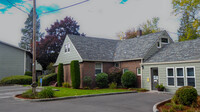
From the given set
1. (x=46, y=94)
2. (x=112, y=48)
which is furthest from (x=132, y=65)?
(x=46, y=94)

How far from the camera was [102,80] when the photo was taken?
22.1 metres

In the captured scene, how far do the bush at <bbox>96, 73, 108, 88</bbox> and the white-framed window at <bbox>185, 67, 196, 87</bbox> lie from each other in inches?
336

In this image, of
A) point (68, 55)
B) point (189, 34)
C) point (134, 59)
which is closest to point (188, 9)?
point (189, 34)

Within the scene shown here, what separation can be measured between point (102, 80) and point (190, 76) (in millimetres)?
9005

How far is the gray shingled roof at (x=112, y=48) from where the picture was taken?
22639 millimetres

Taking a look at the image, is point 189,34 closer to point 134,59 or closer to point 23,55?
point 134,59

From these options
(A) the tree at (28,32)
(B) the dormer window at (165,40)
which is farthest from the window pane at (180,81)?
(A) the tree at (28,32)

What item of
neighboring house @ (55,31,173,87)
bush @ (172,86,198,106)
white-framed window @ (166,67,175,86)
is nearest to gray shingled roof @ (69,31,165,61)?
neighboring house @ (55,31,173,87)

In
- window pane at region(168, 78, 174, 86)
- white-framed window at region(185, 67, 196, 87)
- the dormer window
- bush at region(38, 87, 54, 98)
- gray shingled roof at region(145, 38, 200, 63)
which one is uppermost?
the dormer window

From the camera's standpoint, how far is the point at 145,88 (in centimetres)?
2042

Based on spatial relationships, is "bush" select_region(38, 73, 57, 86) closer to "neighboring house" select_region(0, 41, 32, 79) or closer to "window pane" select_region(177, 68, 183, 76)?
"neighboring house" select_region(0, 41, 32, 79)

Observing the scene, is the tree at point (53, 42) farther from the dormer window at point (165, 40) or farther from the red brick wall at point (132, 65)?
the dormer window at point (165, 40)

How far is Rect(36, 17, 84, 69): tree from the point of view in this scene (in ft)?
123

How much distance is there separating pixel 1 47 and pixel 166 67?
23767mm
